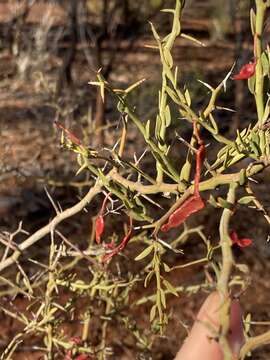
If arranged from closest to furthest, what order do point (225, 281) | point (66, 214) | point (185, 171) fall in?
point (225, 281)
point (185, 171)
point (66, 214)

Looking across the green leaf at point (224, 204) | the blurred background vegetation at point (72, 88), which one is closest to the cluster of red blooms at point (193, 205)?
the green leaf at point (224, 204)

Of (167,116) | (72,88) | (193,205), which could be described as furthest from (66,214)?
(72,88)

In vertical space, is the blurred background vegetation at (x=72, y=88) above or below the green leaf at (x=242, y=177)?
below

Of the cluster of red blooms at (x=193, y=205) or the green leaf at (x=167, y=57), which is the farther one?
the green leaf at (x=167, y=57)

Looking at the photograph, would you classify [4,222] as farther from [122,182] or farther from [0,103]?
[122,182]

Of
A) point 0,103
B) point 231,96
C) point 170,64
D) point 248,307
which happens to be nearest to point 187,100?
point 170,64

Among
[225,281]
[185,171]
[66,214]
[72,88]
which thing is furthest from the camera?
[72,88]

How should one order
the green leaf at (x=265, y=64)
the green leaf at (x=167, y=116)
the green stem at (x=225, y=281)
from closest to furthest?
the green stem at (x=225, y=281)
the green leaf at (x=265, y=64)
the green leaf at (x=167, y=116)

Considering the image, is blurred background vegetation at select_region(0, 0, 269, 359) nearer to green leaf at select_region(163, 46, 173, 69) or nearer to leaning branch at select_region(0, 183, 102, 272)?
leaning branch at select_region(0, 183, 102, 272)

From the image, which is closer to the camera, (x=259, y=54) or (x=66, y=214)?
(x=259, y=54)

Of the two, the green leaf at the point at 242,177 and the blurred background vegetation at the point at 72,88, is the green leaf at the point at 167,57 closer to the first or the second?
the green leaf at the point at 242,177

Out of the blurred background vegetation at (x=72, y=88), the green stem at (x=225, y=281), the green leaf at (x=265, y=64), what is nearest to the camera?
the green stem at (x=225, y=281)

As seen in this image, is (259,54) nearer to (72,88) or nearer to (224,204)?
(224,204)

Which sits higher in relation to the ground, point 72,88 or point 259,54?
point 259,54
